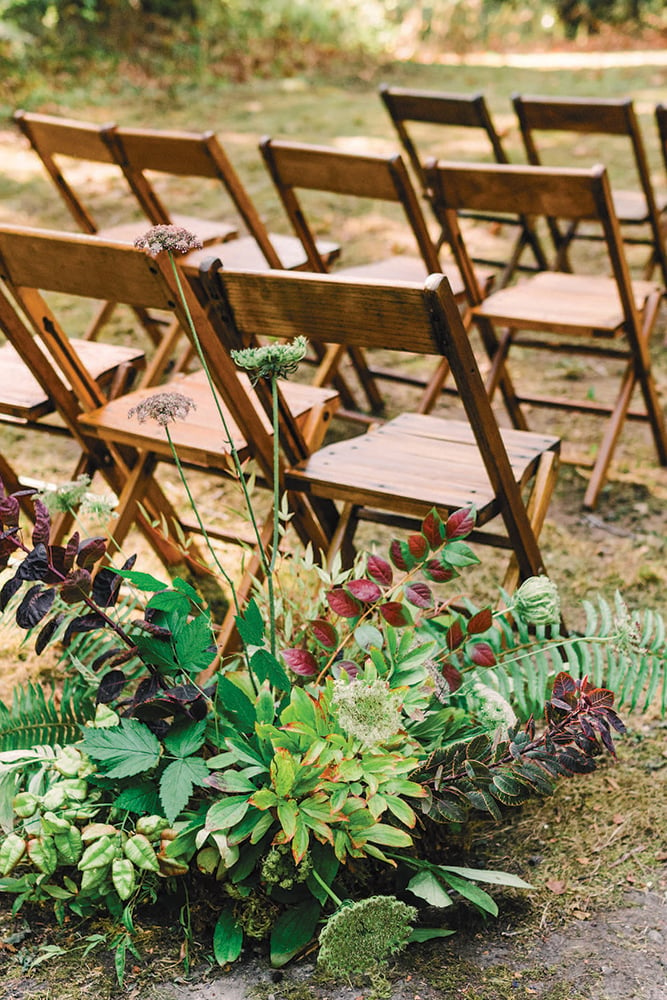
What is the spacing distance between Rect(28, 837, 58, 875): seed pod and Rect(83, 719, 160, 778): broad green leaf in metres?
0.17

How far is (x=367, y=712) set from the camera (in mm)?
1768

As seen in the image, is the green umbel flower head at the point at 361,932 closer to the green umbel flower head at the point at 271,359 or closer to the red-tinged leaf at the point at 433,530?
the red-tinged leaf at the point at 433,530

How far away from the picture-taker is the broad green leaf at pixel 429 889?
1.86 metres

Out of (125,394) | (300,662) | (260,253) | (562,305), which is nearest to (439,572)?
(300,662)

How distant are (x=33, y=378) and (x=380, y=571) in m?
1.44

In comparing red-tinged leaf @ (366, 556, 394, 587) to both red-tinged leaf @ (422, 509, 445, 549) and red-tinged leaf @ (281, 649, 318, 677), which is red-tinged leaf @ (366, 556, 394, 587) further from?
red-tinged leaf @ (281, 649, 318, 677)

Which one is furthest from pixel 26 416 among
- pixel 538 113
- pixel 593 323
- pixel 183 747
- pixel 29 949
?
pixel 538 113

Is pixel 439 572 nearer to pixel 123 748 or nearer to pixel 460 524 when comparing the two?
pixel 460 524

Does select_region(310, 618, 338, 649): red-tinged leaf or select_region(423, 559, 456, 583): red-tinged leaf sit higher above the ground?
select_region(423, 559, 456, 583): red-tinged leaf

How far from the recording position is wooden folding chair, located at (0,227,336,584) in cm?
234

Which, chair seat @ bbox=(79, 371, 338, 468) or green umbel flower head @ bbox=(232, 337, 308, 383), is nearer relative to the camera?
green umbel flower head @ bbox=(232, 337, 308, 383)

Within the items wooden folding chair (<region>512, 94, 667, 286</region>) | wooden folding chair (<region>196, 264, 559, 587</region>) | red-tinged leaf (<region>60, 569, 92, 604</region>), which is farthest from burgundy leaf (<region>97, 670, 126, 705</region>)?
wooden folding chair (<region>512, 94, 667, 286</region>)

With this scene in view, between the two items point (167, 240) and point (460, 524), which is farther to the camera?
point (460, 524)

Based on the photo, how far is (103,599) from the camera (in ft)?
6.67
